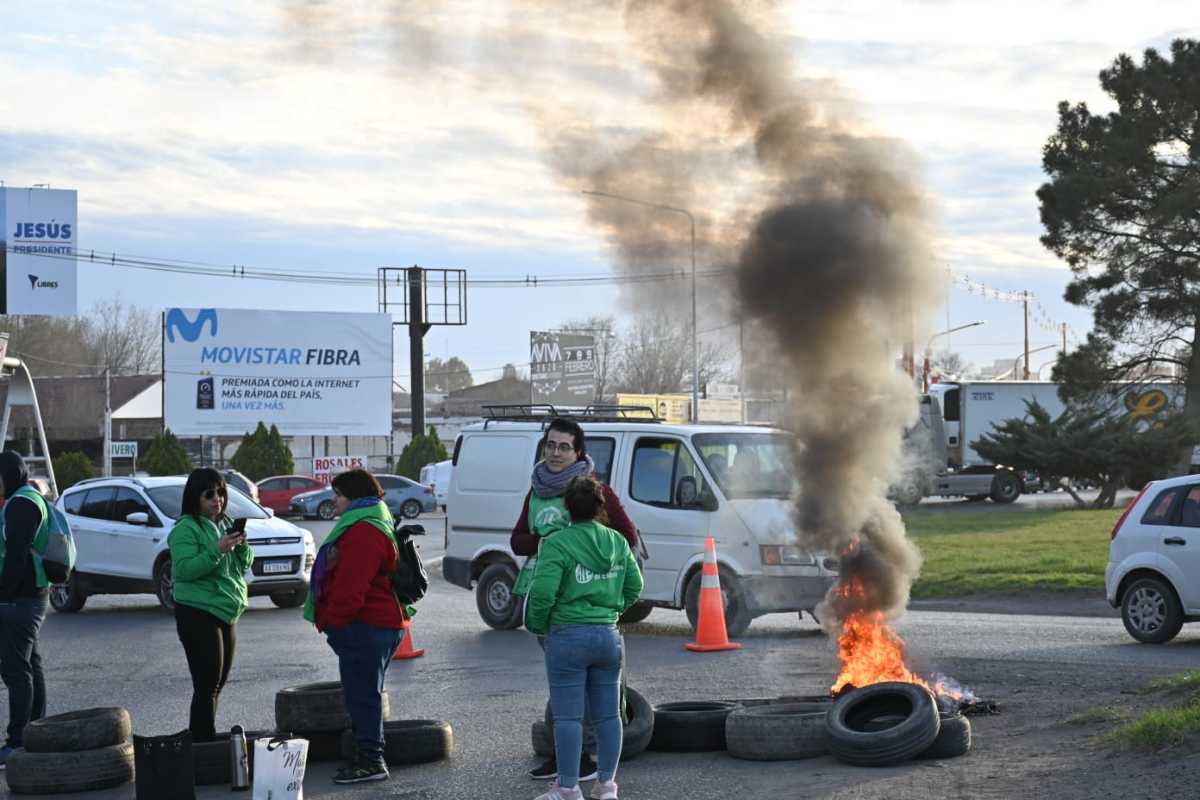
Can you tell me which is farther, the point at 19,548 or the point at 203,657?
the point at 19,548

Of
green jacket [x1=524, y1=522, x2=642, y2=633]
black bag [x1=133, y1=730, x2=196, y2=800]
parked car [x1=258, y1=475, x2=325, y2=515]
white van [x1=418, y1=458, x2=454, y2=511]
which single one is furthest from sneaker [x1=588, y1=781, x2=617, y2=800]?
white van [x1=418, y1=458, x2=454, y2=511]

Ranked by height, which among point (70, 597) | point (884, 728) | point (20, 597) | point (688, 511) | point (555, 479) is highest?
point (555, 479)

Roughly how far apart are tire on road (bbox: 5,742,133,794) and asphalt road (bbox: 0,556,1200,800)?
110mm

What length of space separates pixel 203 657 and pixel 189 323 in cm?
5489

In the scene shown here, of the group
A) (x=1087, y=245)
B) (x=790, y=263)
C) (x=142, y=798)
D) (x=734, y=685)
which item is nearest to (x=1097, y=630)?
(x=734, y=685)

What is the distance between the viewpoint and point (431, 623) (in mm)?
17266

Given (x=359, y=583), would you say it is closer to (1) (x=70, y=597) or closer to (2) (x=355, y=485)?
(2) (x=355, y=485)

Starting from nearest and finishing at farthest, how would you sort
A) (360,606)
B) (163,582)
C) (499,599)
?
1. (360,606)
2. (499,599)
3. (163,582)

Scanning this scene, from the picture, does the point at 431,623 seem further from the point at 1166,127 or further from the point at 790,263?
the point at 1166,127

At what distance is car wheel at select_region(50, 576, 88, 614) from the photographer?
19.2 m

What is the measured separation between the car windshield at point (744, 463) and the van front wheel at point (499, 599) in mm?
2553

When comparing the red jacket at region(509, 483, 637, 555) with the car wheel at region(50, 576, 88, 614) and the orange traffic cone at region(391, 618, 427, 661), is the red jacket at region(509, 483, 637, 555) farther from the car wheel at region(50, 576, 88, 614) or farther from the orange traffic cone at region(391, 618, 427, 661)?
the car wheel at region(50, 576, 88, 614)

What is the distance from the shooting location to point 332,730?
8789mm

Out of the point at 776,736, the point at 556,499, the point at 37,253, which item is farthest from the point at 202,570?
the point at 37,253
